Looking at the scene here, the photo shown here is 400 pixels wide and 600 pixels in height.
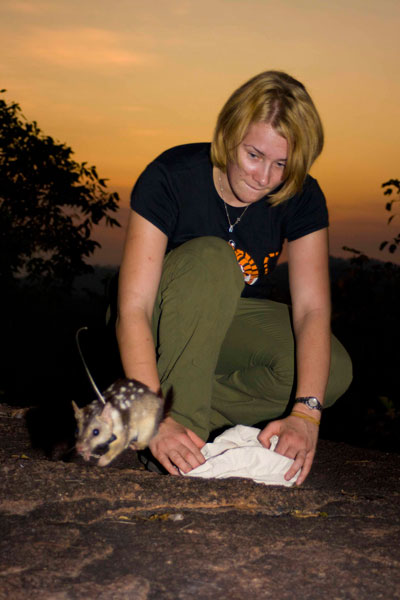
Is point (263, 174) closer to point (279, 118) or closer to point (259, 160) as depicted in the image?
point (259, 160)

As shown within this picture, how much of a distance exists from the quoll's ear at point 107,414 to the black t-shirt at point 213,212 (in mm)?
911

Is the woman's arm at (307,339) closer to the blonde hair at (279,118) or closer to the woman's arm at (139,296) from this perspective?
the blonde hair at (279,118)

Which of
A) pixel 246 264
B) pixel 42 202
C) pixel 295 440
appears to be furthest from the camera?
pixel 42 202

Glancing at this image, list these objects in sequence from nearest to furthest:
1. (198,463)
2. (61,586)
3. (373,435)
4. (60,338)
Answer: (61,586), (198,463), (373,435), (60,338)

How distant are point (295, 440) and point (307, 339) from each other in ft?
1.55

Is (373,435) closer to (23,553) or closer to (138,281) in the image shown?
(138,281)

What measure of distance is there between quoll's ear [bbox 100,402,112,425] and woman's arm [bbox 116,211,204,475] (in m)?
0.38

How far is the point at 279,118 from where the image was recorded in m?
2.34

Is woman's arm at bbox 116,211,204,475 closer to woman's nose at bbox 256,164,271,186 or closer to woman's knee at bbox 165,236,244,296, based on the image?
woman's knee at bbox 165,236,244,296

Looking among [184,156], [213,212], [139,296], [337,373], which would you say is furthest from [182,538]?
[184,156]

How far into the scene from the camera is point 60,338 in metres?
9.93

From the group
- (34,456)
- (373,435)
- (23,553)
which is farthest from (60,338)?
(23,553)

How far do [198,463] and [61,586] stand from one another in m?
0.81

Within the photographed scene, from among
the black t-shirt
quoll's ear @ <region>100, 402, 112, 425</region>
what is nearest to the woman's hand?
quoll's ear @ <region>100, 402, 112, 425</region>
